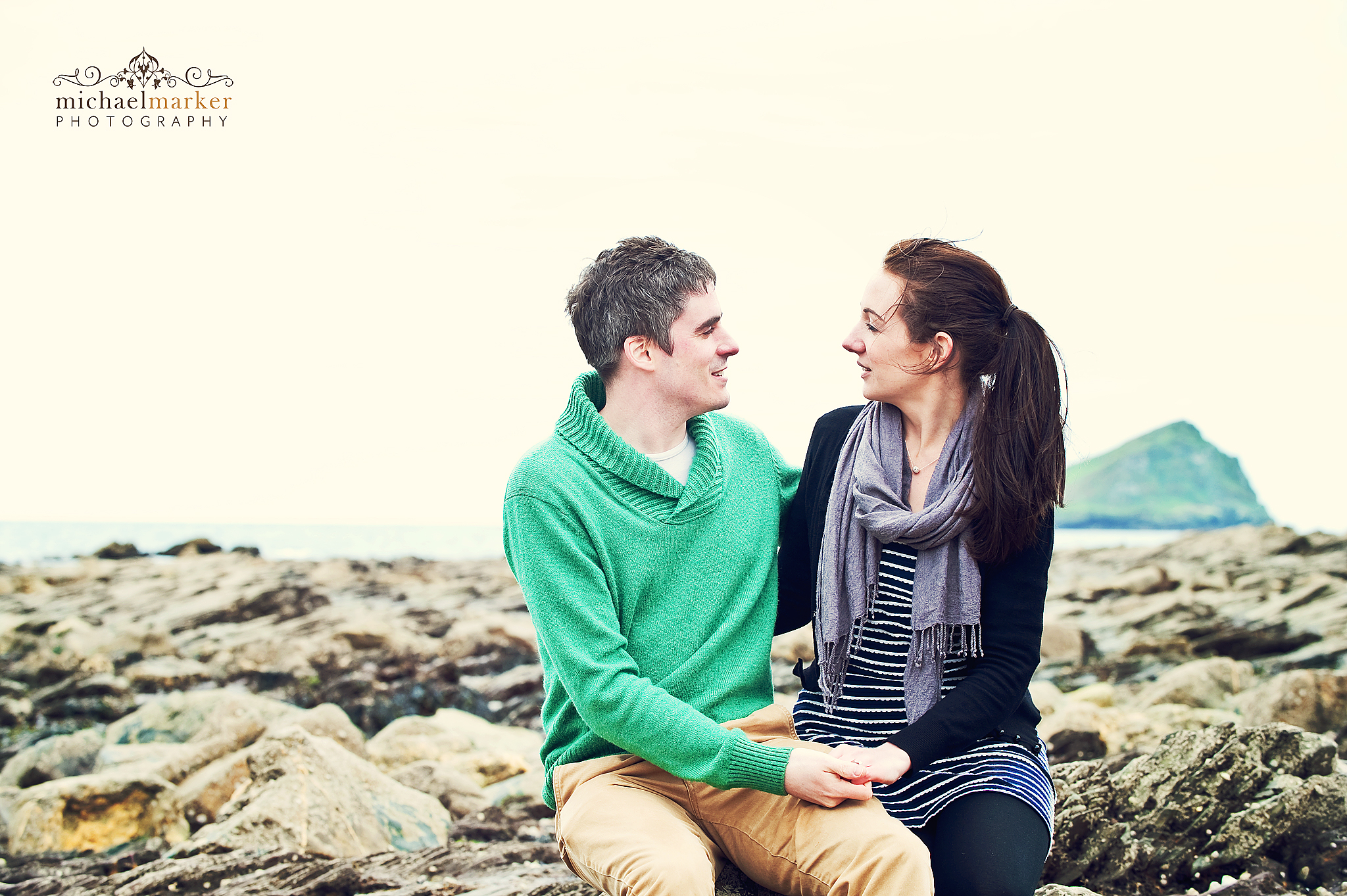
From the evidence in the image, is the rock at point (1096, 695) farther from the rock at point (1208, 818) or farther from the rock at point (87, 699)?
the rock at point (87, 699)

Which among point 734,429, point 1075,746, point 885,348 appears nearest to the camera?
point 885,348

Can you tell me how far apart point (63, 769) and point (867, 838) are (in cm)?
696

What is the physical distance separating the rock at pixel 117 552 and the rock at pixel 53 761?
14134mm

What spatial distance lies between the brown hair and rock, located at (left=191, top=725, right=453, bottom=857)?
3645 mm

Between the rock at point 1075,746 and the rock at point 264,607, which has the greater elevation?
the rock at point 1075,746

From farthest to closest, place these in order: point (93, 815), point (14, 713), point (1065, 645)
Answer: point (1065, 645) < point (14, 713) < point (93, 815)

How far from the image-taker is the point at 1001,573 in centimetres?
310

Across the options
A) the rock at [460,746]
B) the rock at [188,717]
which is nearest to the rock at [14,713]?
the rock at [188,717]

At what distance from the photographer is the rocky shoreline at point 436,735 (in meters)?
4.17

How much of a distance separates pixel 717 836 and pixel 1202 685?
656 cm

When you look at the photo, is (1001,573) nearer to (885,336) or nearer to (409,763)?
(885,336)

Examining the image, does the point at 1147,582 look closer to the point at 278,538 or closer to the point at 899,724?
the point at 899,724

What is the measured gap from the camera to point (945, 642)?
3.05 metres

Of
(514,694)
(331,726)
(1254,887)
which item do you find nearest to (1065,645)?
(514,694)
